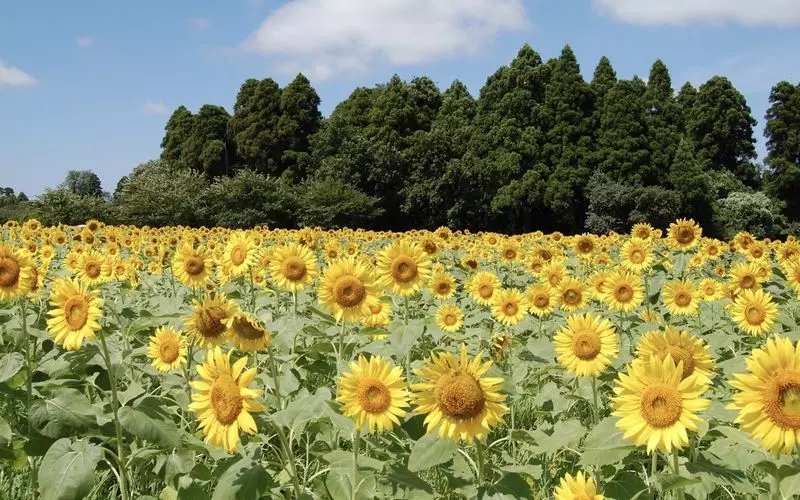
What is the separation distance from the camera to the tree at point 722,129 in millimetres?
45406

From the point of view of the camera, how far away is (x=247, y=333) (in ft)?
8.14

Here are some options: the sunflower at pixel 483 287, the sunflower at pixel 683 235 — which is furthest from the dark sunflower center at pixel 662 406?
the sunflower at pixel 683 235

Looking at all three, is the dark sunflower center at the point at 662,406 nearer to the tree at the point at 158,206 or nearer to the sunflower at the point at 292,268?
the sunflower at the point at 292,268

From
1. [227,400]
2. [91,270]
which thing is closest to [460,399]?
[227,400]

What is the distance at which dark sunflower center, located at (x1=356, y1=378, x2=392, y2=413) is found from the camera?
2.06 meters

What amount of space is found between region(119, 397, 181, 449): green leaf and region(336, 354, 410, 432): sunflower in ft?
2.15

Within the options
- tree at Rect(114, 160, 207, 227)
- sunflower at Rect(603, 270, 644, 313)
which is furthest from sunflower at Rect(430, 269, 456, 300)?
tree at Rect(114, 160, 207, 227)

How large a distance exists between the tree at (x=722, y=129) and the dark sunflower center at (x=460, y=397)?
46794mm

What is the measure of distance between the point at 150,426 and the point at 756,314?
3.94 m

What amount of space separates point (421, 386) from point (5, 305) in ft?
14.7

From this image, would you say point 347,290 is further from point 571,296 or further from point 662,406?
point 571,296

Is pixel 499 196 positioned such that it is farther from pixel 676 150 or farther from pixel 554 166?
pixel 676 150

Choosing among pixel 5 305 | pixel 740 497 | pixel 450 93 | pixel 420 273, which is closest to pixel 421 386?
pixel 420 273

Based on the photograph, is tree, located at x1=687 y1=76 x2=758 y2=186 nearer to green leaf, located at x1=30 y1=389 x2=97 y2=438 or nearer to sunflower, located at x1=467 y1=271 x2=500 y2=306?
sunflower, located at x1=467 y1=271 x2=500 y2=306
